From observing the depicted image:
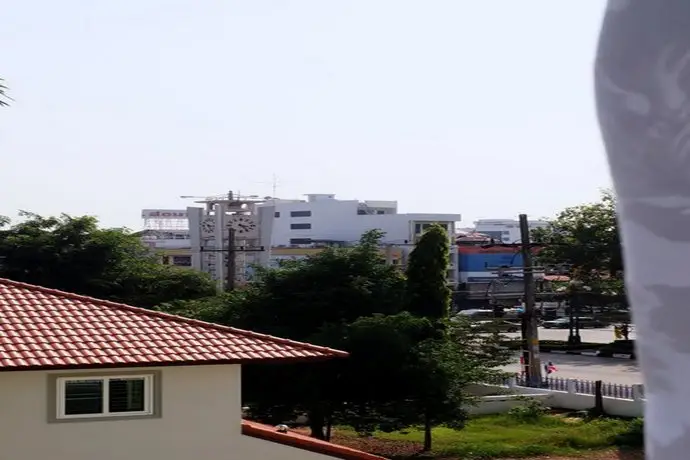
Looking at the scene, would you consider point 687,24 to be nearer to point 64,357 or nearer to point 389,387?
point 64,357

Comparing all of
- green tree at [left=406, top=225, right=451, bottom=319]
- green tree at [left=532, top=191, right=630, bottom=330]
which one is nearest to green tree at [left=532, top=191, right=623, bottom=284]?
green tree at [left=532, top=191, right=630, bottom=330]

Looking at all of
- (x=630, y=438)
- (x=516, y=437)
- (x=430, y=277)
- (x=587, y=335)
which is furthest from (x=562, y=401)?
(x=587, y=335)

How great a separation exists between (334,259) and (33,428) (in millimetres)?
12893

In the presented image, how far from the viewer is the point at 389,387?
22.9 metres

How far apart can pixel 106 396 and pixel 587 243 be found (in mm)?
42187

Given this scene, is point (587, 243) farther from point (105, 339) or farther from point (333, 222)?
point (333, 222)

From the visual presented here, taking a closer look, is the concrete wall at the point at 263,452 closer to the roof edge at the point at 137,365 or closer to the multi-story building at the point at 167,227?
the roof edge at the point at 137,365

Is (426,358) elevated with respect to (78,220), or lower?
lower

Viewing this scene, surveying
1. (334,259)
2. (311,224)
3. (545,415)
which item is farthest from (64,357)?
(311,224)

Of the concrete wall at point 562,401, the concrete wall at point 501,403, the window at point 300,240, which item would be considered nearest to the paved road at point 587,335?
the concrete wall at point 562,401

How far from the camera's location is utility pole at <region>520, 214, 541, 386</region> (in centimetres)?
3144

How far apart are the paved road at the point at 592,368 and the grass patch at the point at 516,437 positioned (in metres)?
7.03

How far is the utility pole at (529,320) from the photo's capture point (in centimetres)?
3144

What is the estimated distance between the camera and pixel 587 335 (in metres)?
64.6
